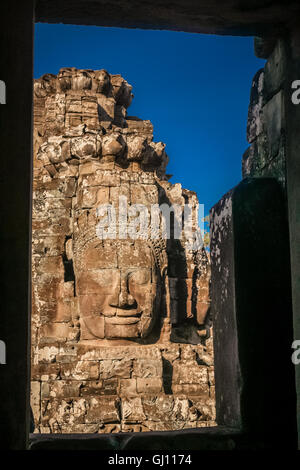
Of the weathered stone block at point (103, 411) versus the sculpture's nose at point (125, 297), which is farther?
the sculpture's nose at point (125, 297)

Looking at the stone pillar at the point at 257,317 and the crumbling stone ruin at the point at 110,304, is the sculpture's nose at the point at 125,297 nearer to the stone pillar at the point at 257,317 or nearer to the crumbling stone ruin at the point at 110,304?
the crumbling stone ruin at the point at 110,304

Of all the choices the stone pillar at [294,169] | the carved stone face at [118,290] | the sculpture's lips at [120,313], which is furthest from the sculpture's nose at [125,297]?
the stone pillar at [294,169]

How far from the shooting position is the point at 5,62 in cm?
332

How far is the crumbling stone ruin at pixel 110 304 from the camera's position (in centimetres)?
1247

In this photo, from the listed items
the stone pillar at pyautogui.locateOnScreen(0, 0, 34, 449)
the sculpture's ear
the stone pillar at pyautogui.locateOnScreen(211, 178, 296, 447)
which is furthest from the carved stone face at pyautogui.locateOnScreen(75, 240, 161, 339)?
the stone pillar at pyautogui.locateOnScreen(0, 0, 34, 449)

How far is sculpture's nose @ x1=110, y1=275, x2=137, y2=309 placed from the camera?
515 inches

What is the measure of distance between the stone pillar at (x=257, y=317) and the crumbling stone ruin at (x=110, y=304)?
873cm

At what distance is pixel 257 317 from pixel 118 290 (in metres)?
9.46

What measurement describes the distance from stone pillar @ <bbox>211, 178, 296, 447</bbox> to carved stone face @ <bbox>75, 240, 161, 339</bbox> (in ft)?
30.2

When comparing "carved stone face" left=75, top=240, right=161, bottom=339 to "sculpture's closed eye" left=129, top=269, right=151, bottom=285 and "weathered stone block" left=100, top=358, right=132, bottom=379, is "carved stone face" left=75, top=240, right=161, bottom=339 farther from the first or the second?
"weathered stone block" left=100, top=358, right=132, bottom=379

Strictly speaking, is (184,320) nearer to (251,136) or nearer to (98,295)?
(98,295)

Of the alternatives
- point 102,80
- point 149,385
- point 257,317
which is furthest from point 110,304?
point 257,317

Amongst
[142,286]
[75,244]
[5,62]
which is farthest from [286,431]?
[75,244]

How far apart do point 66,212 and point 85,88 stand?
14.7 ft
